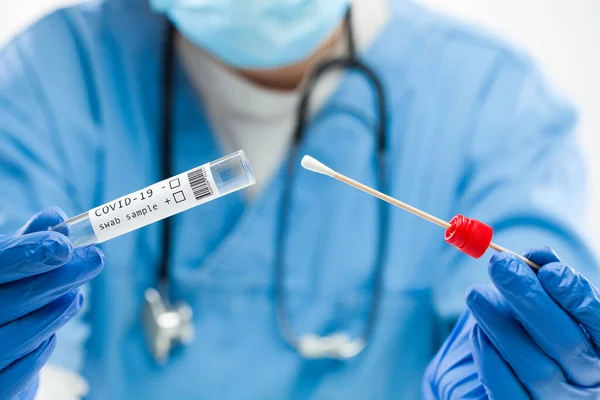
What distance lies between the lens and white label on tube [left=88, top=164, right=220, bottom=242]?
0.60 metres

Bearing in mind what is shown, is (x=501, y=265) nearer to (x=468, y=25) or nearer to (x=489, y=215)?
(x=489, y=215)

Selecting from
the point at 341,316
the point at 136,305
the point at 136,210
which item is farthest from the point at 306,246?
the point at 136,210

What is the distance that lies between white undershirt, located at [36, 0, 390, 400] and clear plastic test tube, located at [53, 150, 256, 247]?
0.38 meters

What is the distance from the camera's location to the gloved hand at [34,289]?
57 cm

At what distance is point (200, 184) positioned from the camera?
60cm

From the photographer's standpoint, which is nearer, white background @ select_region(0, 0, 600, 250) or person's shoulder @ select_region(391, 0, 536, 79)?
person's shoulder @ select_region(391, 0, 536, 79)

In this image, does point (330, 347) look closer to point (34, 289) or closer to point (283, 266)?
point (283, 266)

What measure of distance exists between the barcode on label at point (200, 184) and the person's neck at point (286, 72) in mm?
436

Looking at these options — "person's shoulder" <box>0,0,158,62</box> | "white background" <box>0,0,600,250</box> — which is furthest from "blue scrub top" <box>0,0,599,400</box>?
"white background" <box>0,0,600,250</box>

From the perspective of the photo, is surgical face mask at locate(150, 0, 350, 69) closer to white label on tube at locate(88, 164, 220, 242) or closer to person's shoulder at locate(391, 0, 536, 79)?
person's shoulder at locate(391, 0, 536, 79)

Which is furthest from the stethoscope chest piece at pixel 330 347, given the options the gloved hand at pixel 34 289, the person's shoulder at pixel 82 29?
the person's shoulder at pixel 82 29

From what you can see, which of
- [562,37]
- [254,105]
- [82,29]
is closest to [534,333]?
[254,105]

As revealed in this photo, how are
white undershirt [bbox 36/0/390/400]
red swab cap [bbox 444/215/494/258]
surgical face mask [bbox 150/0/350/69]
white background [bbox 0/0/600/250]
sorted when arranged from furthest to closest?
white background [bbox 0/0/600/250], white undershirt [bbox 36/0/390/400], surgical face mask [bbox 150/0/350/69], red swab cap [bbox 444/215/494/258]

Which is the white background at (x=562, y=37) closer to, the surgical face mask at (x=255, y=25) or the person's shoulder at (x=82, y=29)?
the person's shoulder at (x=82, y=29)
